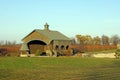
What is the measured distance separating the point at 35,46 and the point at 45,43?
3224 mm

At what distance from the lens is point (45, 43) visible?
5628 centimetres

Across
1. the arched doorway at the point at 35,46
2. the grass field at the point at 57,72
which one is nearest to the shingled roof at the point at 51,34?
the arched doorway at the point at 35,46

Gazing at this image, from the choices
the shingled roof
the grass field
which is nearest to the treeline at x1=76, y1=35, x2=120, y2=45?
the shingled roof

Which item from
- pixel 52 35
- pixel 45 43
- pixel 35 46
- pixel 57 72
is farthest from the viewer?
pixel 35 46

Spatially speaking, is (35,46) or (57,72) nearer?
(57,72)

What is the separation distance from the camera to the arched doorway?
57.9 m

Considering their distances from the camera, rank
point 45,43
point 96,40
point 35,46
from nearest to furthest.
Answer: point 45,43, point 35,46, point 96,40

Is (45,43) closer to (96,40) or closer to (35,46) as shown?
(35,46)

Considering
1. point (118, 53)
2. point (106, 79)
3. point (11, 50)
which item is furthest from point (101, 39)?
point (106, 79)

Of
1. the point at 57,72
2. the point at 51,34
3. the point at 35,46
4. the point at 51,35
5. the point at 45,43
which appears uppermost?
the point at 51,34

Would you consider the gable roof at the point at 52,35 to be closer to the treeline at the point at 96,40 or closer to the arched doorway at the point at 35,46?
the arched doorway at the point at 35,46

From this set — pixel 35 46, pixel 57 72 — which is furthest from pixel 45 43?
pixel 57 72

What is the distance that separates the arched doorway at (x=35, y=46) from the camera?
190 feet

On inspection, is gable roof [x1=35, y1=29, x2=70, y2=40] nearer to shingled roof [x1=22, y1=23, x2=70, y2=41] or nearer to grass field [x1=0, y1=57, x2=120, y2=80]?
shingled roof [x1=22, y1=23, x2=70, y2=41]
